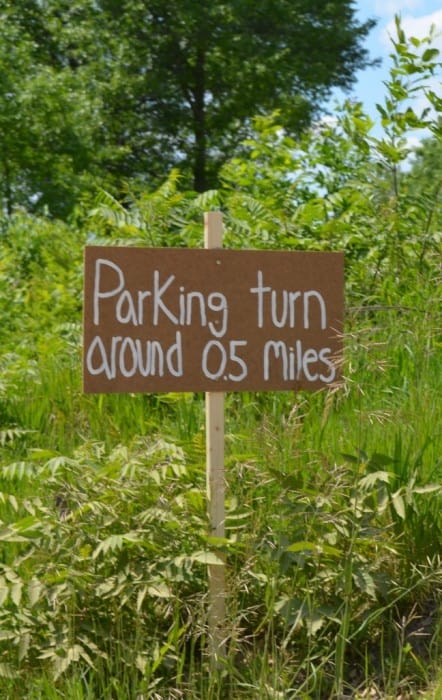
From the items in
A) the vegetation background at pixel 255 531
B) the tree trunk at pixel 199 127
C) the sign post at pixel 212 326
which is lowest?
the vegetation background at pixel 255 531

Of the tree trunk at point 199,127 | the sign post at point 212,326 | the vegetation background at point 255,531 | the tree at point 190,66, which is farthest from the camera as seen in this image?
the tree trunk at point 199,127

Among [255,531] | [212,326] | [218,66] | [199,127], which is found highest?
[218,66]

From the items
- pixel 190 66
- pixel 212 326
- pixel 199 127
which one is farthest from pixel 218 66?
pixel 212 326

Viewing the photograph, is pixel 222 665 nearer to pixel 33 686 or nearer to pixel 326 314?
pixel 33 686

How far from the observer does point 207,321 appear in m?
3.68

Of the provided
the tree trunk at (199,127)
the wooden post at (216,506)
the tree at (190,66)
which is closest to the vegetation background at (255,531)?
the wooden post at (216,506)

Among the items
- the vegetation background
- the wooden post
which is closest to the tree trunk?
the vegetation background

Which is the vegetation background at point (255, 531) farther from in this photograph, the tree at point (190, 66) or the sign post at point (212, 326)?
the tree at point (190, 66)

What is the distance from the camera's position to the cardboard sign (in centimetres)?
360

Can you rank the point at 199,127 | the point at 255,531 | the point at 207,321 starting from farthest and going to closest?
the point at 199,127
the point at 207,321
the point at 255,531

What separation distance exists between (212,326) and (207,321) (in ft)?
0.08

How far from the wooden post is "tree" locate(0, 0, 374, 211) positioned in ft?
68.3

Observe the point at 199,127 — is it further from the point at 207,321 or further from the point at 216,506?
the point at 216,506

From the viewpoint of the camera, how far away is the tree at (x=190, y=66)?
1005 inches
